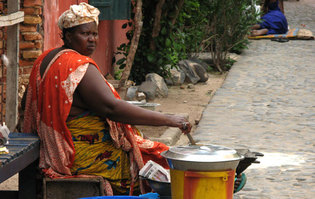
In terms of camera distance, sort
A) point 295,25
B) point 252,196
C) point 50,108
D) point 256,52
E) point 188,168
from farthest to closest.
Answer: point 295,25
point 256,52
point 252,196
point 50,108
point 188,168

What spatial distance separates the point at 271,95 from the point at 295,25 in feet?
29.4

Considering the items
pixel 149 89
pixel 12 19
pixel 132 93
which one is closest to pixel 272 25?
pixel 149 89

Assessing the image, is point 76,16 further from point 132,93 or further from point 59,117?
point 132,93

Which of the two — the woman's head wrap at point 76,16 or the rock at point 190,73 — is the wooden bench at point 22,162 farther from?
the rock at point 190,73

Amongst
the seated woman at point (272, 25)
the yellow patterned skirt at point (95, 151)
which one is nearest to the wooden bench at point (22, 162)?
the yellow patterned skirt at point (95, 151)

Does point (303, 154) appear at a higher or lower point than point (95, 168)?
lower

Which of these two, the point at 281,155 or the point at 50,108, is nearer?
the point at 50,108

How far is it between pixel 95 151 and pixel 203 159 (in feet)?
2.76

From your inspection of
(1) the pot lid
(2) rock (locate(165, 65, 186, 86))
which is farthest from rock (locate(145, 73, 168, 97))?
(1) the pot lid

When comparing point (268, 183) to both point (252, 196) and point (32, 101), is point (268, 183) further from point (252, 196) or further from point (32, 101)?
point (32, 101)

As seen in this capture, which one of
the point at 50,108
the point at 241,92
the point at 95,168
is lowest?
the point at 241,92

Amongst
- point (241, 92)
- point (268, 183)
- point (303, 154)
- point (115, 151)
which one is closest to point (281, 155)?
point (303, 154)

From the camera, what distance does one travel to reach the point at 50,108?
142 inches

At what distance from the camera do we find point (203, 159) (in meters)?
3.11
